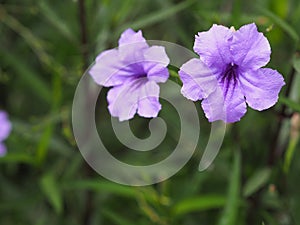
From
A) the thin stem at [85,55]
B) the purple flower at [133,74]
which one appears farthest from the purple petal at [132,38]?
the thin stem at [85,55]

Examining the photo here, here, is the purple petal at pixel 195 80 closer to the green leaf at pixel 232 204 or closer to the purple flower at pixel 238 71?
the purple flower at pixel 238 71

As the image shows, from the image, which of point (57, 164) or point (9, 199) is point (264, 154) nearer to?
point (57, 164)

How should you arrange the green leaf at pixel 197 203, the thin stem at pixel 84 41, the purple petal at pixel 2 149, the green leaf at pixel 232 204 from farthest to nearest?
the purple petal at pixel 2 149 → the thin stem at pixel 84 41 → the green leaf at pixel 197 203 → the green leaf at pixel 232 204

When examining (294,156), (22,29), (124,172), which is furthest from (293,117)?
(22,29)

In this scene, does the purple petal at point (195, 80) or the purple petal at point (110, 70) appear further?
the purple petal at point (110, 70)

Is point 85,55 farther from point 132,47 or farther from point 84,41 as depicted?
point 132,47

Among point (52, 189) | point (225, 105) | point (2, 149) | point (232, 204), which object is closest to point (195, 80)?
point (225, 105)

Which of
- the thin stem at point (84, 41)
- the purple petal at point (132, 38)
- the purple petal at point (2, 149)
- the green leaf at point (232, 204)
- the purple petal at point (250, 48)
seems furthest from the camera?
the purple petal at point (2, 149)
